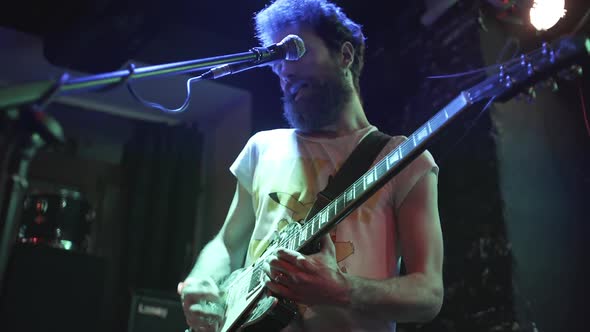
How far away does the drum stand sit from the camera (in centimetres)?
108

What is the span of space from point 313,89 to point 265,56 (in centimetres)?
42

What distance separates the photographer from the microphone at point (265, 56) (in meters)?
1.61

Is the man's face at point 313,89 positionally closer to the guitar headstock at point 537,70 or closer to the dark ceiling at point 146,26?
the guitar headstock at point 537,70

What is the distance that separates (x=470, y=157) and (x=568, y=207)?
524 mm

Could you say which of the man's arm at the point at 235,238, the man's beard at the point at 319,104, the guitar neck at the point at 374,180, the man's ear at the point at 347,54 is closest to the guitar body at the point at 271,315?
the guitar neck at the point at 374,180

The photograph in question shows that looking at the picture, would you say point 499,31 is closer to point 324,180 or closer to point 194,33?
point 324,180

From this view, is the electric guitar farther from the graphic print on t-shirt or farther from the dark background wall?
the dark background wall

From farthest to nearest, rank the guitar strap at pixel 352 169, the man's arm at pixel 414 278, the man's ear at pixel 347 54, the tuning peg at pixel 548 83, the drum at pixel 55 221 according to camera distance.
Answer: the drum at pixel 55 221 < the man's ear at pixel 347 54 < the guitar strap at pixel 352 169 < the man's arm at pixel 414 278 < the tuning peg at pixel 548 83

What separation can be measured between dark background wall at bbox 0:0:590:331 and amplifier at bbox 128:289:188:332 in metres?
1.42

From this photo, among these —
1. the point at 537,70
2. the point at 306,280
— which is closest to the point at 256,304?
the point at 306,280

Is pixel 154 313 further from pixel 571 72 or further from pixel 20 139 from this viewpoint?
pixel 571 72

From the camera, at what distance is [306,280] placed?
1427mm

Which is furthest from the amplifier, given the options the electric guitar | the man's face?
the man's face

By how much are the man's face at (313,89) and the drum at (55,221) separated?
1.78 meters
